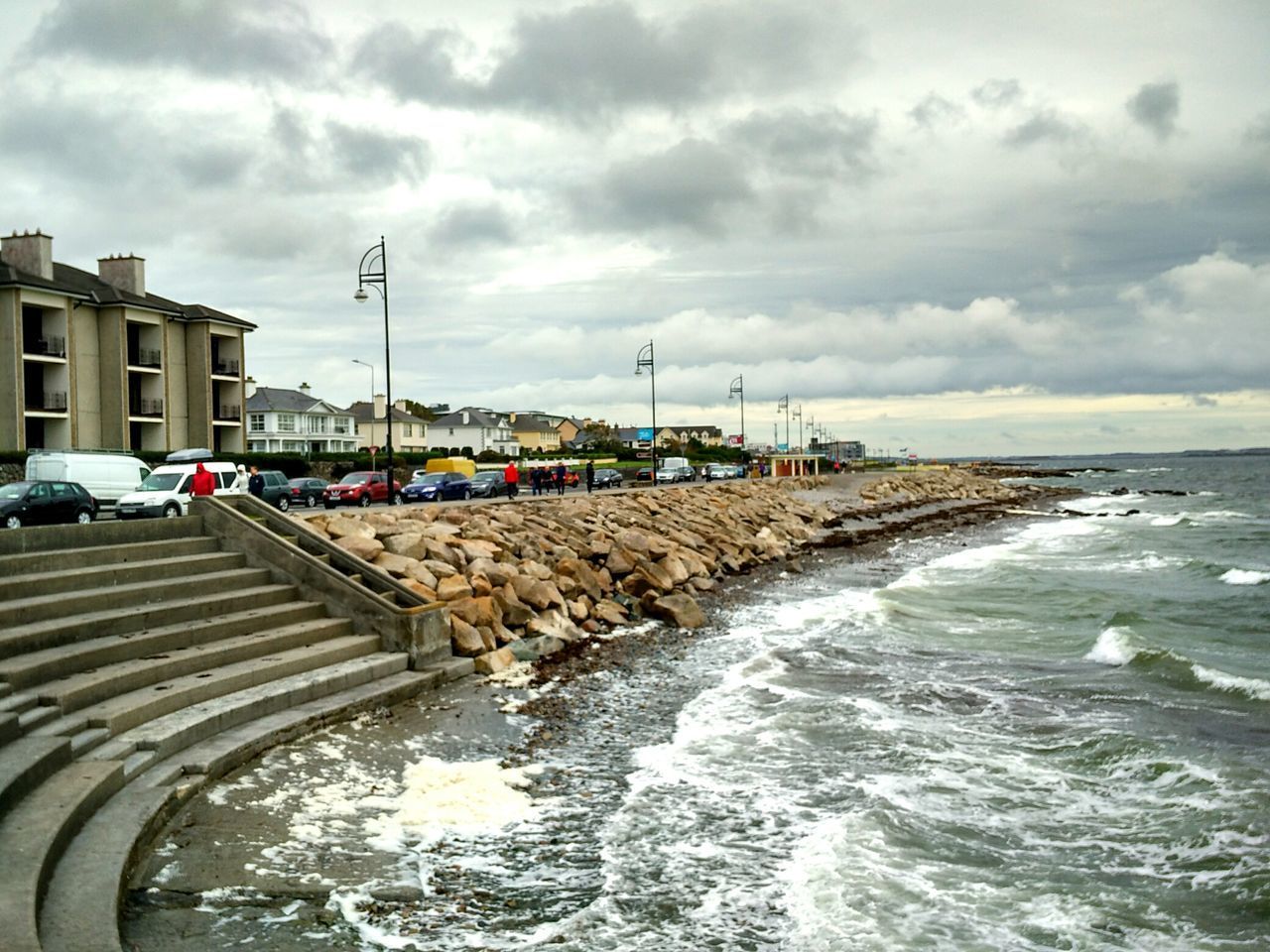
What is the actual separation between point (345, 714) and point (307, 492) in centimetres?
2769

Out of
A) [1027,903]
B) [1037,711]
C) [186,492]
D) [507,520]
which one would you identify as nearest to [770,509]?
[507,520]

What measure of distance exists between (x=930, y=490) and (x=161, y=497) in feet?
215

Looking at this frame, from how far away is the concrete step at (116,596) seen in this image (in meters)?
10.4

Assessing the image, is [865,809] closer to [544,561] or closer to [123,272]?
[544,561]

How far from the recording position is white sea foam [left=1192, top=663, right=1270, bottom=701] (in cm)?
1366

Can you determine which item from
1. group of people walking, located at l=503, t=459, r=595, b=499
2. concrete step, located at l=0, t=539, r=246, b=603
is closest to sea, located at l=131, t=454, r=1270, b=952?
concrete step, located at l=0, t=539, r=246, b=603

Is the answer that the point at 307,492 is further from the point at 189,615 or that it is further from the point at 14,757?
the point at 14,757

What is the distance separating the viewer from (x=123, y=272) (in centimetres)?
5462

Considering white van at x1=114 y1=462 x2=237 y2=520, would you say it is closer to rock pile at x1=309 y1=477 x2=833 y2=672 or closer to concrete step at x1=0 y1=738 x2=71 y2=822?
rock pile at x1=309 y1=477 x2=833 y2=672

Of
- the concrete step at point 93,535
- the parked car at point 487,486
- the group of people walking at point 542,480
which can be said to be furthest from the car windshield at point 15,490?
the parked car at point 487,486

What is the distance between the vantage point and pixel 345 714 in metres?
11.0

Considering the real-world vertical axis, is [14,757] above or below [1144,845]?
above

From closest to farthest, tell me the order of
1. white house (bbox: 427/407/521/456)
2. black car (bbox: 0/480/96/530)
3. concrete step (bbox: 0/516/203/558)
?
1. concrete step (bbox: 0/516/203/558)
2. black car (bbox: 0/480/96/530)
3. white house (bbox: 427/407/521/456)

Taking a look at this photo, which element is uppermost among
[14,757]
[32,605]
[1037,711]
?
[32,605]
